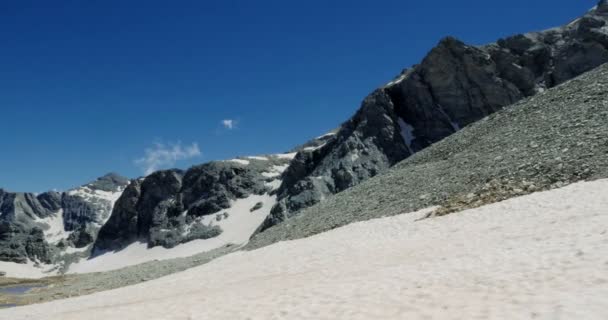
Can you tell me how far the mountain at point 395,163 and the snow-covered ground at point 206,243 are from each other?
0.59m

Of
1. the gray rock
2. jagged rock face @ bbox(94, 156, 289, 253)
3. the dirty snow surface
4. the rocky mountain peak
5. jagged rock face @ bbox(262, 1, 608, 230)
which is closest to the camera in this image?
the dirty snow surface

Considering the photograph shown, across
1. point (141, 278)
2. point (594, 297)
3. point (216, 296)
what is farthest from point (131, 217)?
point (594, 297)

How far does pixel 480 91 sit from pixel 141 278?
7711 cm

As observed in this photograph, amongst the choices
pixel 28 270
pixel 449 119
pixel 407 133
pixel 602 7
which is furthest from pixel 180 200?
pixel 602 7

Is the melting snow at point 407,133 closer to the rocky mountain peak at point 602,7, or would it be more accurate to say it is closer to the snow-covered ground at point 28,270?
the rocky mountain peak at point 602,7

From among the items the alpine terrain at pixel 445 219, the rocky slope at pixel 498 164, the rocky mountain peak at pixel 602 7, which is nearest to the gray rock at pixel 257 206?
the alpine terrain at pixel 445 219

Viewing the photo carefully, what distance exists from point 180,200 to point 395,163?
67123 millimetres

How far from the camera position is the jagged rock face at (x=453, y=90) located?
89.4m

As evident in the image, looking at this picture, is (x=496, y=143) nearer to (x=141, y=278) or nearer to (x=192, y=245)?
(x=141, y=278)

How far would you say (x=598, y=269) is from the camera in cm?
1025

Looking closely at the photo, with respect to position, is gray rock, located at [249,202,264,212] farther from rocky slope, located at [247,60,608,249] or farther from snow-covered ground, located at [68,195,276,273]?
rocky slope, located at [247,60,608,249]

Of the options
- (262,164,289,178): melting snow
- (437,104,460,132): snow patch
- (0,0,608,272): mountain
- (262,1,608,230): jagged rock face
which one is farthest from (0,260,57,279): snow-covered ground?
(437,104,460,132): snow patch

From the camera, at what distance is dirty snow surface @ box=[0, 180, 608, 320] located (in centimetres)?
952

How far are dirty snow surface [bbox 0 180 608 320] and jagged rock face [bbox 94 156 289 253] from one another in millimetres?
89198
